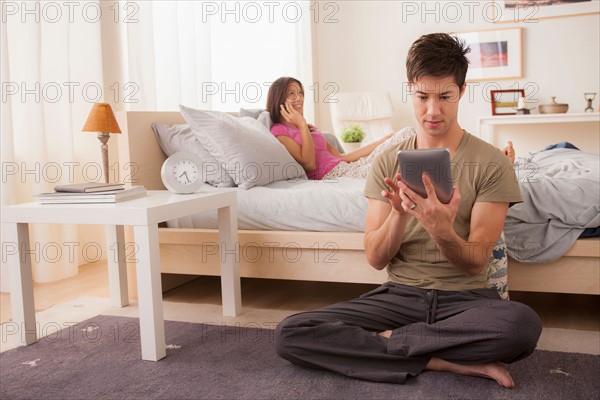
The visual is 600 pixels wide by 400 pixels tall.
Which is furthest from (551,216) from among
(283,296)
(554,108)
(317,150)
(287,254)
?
(554,108)

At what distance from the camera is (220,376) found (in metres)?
1.71

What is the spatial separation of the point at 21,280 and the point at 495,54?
4.32m

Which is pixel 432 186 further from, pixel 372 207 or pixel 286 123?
pixel 286 123

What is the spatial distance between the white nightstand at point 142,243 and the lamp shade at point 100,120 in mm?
293

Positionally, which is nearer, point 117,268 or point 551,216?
point 551,216

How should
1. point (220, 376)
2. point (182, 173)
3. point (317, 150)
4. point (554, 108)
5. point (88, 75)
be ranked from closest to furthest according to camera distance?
point (220, 376) → point (182, 173) → point (317, 150) → point (88, 75) → point (554, 108)

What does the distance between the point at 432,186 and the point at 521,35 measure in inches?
166

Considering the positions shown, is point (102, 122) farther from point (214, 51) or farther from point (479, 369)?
point (214, 51)

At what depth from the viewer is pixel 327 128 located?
5.87 meters

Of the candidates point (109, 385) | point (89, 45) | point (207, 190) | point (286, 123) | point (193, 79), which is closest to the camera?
point (109, 385)

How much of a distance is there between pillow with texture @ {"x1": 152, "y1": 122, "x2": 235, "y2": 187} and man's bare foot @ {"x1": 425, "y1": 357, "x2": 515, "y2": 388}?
50.0 inches

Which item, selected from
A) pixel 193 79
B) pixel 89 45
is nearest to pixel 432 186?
pixel 89 45

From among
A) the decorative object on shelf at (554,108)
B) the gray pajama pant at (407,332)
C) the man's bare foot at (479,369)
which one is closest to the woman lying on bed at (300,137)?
the gray pajama pant at (407,332)

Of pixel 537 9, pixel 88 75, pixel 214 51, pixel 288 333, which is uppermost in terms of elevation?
pixel 537 9
